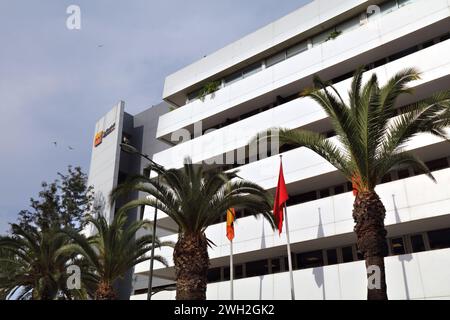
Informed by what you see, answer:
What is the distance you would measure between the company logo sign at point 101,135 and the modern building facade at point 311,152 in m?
12.6

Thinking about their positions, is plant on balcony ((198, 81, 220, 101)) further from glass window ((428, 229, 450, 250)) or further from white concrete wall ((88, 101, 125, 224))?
glass window ((428, 229, 450, 250))

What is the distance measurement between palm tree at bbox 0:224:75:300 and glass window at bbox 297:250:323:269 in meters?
13.2

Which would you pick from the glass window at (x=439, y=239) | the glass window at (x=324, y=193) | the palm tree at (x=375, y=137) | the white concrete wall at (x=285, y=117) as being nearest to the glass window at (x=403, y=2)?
the white concrete wall at (x=285, y=117)

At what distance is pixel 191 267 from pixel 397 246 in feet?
34.2

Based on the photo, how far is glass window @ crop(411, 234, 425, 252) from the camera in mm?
20528

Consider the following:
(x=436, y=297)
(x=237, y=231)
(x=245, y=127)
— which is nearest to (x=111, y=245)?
(x=237, y=231)

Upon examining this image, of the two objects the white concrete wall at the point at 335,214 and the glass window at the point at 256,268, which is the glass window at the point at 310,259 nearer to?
the white concrete wall at the point at 335,214

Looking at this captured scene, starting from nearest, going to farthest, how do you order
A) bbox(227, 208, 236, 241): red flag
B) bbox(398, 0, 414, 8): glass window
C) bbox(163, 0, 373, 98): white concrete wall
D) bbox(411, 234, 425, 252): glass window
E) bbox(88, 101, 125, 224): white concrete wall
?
bbox(411, 234, 425, 252): glass window, bbox(227, 208, 236, 241): red flag, bbox(398, 0, 414, 8): glass window, bbox(163, 0, 373, 98): white concrete wall, bbox(88, 101, 125, 224): white concrete wall

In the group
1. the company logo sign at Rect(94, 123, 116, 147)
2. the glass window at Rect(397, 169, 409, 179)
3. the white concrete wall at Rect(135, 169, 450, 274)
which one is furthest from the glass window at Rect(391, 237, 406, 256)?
the company logo sign at Rect(94, 123, 116, 147)

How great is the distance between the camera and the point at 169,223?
30562 mm

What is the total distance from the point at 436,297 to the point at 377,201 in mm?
5385

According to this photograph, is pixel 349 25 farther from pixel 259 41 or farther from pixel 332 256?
pixel 332 256

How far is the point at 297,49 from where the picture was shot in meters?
28.5
